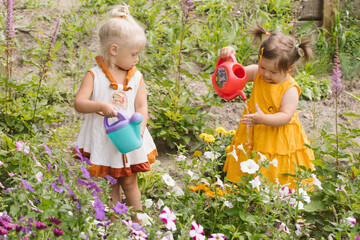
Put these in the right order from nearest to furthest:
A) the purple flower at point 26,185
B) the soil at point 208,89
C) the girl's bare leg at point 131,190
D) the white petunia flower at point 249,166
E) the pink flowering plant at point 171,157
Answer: the purple flower at point 26,185, the pink flowering plant at point 171,157, the white petunia flower at point 249,166, the girl's bare leg at point 131,190, the soil at point 208,89

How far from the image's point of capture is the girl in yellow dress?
2.85 meters

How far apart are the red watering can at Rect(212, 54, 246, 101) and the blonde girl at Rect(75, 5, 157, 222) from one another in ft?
1.70

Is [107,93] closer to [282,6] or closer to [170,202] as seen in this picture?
[170,202]

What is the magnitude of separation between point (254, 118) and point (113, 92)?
2.70 ft

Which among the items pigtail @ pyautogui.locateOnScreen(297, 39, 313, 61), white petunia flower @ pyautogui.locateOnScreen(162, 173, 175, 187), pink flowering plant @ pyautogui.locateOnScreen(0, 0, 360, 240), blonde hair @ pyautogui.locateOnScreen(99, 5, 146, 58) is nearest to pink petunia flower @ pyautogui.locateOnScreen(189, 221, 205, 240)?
pink flowering plant @ pyautogui.locateOnScreen(0, 0, 360, 240)

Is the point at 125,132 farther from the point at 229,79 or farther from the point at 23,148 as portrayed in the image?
the point at 229,79

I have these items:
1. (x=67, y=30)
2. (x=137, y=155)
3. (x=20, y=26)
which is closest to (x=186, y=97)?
(x=137, y=155)

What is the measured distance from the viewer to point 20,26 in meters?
4.96

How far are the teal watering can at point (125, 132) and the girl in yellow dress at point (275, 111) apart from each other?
2.31 feet

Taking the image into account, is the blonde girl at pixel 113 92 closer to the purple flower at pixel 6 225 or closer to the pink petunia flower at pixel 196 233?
the pink petunia flower at pixel 196 233

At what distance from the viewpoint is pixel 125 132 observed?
2365 mm

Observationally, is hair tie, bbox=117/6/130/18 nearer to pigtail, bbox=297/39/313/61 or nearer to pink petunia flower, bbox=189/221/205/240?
pigtail, bbox=297/39/313/61

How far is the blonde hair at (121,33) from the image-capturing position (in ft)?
8.28

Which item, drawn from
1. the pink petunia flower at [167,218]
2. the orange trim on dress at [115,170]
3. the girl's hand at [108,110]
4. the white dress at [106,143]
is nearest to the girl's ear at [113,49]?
the white dress at [106,143]
